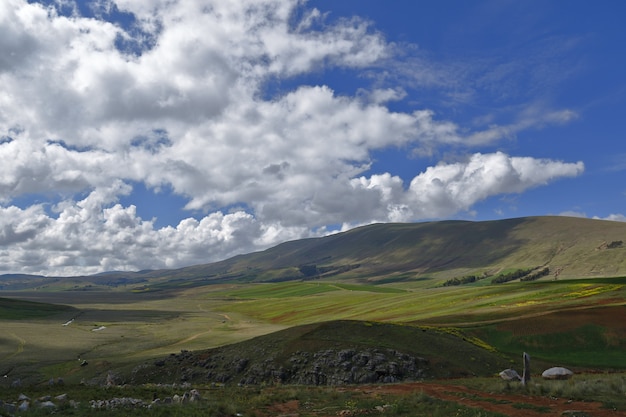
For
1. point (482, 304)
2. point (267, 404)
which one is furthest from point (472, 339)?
point (267, 404)

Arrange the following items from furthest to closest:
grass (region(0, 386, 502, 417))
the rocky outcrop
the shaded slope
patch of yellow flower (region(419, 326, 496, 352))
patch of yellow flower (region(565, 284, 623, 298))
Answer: patch of yellow flower (region(565, 284, 623, 298))
patch of yellow flower (region(419, 326, 496, 352))
the shaded slope
the rocky outcrop
grass (region(0, 386, 502, 417))

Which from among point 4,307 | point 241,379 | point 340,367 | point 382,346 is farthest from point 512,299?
point 4,307

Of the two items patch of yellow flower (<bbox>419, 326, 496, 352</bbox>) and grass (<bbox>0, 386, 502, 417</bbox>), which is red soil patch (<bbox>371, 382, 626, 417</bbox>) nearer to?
grass (<bbox>0, 386, 502, 417</bbox>)

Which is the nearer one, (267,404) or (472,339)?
(267,404)

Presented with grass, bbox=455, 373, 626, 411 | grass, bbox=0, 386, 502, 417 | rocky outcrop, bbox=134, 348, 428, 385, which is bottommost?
rocky outcrop, bbox=134, 348, 428, 385

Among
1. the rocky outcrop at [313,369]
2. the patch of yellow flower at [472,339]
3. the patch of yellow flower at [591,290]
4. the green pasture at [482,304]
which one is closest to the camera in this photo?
the rocky outcrop at [313,369]

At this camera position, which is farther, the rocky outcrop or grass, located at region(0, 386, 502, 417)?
the rocky outcrop

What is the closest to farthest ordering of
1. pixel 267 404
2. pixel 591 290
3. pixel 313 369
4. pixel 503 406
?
pixel 503 406
pixel 267 404
pixel 313 369
pixel 591 290

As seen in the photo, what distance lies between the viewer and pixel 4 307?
638ft

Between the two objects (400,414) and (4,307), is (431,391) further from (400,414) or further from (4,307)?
(4,307)

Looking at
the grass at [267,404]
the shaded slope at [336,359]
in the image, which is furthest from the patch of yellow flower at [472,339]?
the grass at [267,404]

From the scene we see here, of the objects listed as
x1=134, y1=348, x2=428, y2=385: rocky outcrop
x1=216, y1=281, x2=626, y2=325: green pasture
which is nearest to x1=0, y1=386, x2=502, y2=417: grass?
x1=134, y1=348, x2=428, y2=385: rocky outcrop

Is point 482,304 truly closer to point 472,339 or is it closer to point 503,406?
point 472,339

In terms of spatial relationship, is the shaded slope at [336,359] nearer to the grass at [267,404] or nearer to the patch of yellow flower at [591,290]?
the grass at [267,404]
